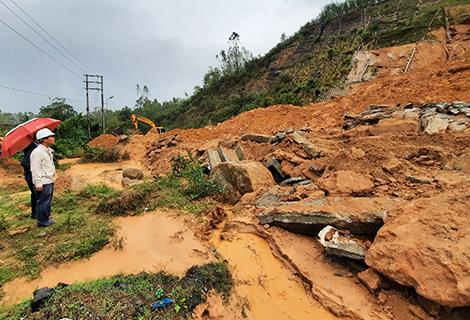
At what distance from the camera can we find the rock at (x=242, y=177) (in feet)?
16.3

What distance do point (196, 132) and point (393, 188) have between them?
10.7m

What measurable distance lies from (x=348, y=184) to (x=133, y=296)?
354 cm

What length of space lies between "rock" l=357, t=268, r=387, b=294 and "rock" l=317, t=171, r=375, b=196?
1.39m

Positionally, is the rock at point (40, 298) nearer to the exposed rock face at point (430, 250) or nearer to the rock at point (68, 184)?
the exposed rock face at point (430, 250)

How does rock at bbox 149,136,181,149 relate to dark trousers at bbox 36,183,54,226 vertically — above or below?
above

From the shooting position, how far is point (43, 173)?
11.4 feet

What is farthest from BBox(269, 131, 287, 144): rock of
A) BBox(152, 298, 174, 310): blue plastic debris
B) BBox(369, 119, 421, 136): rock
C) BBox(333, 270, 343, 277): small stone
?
BBox(152, 298, 174, 310): blue plastic debris

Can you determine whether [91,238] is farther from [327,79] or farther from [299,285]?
[327,79]

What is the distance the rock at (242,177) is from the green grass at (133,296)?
2.35 m

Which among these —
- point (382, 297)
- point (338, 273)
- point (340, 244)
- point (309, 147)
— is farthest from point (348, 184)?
point (309, 147)

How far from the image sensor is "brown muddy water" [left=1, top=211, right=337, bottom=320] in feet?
8.04

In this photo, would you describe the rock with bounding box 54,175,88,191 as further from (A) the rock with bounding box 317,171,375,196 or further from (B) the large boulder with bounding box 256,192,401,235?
(A) the rock with bounding box 317,171,375,196

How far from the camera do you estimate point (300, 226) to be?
3.46 meters

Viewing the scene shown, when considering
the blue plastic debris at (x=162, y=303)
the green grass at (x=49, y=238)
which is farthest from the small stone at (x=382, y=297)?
the green grass at (x=49, y=238)
